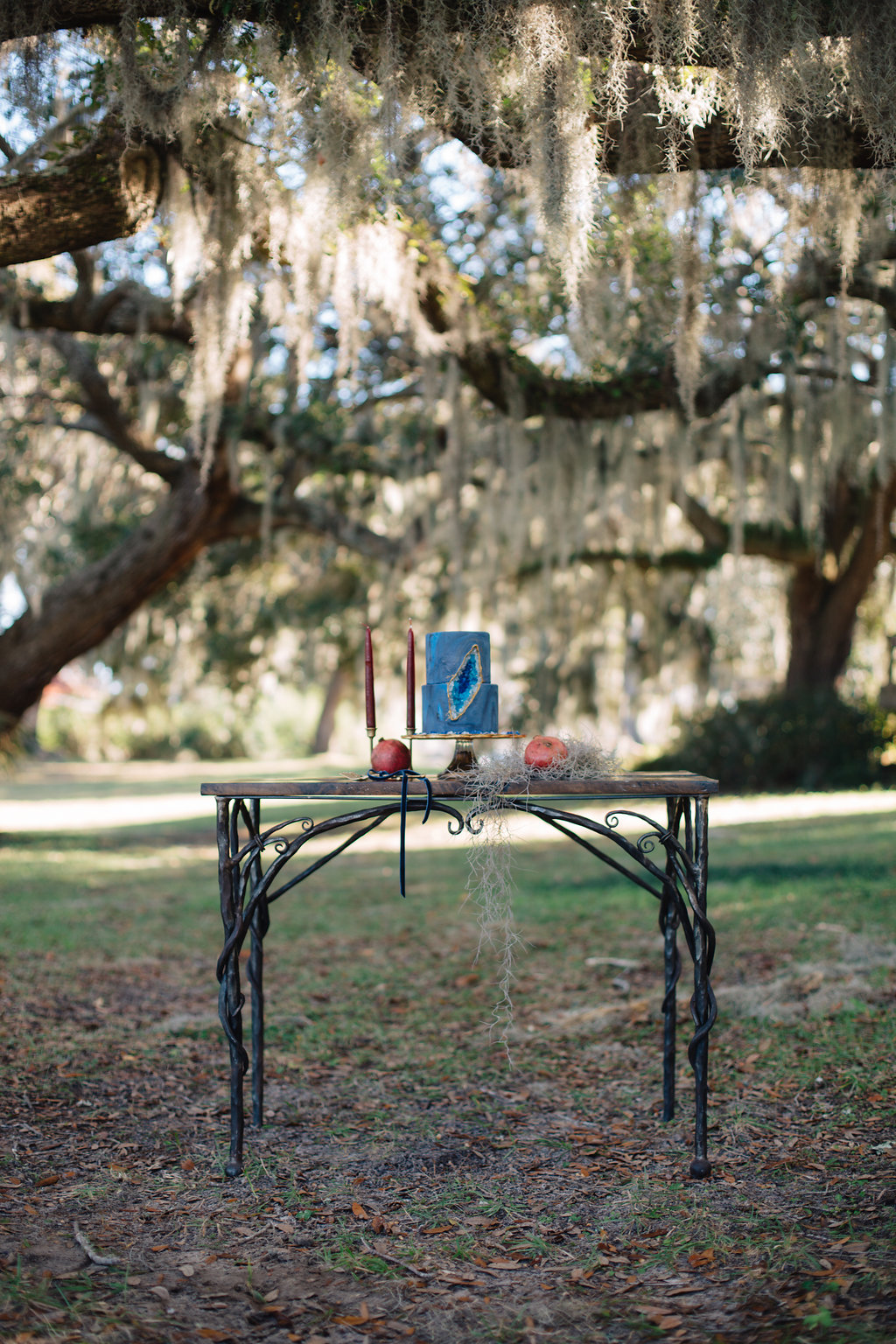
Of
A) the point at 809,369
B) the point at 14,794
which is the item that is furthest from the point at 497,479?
the point at 14,794

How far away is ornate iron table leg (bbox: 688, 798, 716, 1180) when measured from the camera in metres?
2.51

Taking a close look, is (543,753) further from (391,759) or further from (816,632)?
(816,632)

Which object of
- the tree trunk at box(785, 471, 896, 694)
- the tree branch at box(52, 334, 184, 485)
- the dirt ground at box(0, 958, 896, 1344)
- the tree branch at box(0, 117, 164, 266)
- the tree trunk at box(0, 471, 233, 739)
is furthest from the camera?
the tree trunk at box(785, 471, 896, 694)

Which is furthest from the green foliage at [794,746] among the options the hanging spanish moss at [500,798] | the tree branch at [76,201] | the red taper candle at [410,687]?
the red taper candle at [410,687]

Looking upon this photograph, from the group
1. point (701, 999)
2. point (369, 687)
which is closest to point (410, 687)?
point (369, 687)

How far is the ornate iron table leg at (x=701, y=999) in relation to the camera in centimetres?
251

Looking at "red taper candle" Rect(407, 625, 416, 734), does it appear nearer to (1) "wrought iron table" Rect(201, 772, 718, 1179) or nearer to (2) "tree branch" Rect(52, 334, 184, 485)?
(1) "wrought iron table" Rect(201, 772, 718, 1179)

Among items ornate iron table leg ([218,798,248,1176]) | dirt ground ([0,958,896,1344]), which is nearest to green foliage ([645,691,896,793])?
dirt ground ([0,958,896,1344])

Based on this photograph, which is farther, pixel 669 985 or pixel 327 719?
pixel 327 719

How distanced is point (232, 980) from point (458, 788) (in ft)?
2.62

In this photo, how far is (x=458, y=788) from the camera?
97.3 inches

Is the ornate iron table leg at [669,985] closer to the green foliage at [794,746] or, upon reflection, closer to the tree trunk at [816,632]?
the green foliage at [794,746]

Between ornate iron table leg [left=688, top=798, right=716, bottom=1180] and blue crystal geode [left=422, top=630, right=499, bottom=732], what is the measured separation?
0.59 meters

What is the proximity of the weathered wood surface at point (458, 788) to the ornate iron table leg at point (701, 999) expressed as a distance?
0.12 metres
